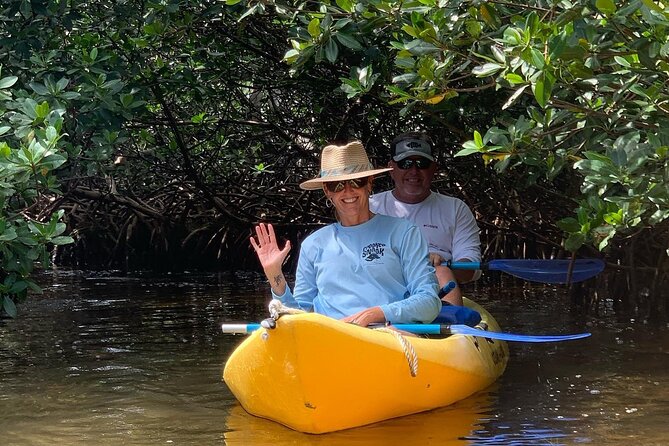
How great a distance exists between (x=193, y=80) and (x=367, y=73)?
169 cm

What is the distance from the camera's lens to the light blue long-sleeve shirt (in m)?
4.11

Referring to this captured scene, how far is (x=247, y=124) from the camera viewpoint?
7809mm

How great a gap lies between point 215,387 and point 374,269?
3.80ft

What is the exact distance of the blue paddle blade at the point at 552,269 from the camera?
19.2 ft

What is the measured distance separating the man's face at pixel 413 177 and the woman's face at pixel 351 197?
3.70 feet

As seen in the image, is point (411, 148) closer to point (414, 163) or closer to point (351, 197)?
point (414, 163)

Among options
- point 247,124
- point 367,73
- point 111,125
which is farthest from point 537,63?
point 247,124

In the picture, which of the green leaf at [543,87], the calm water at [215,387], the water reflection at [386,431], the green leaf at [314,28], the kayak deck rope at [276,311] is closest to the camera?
the green leaf at [543,87]

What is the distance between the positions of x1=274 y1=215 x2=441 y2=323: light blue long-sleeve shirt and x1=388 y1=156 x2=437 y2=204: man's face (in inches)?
44.2

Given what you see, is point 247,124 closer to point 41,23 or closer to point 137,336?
point 137,336

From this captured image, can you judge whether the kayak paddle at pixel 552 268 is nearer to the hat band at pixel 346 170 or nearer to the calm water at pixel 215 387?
the calm water at pixel 215 387

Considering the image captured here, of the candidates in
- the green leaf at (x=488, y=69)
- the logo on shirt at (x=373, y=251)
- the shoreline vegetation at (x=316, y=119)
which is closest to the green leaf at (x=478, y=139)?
the shoreline vegetation at (x=316, y=119)

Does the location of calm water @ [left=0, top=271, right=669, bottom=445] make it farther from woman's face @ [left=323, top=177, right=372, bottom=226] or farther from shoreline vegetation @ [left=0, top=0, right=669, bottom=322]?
woman's face @ [left=323, top=177, right=372, bottom=226]

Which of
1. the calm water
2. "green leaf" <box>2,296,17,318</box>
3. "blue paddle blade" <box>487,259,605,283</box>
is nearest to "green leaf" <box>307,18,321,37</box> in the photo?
the calm water
